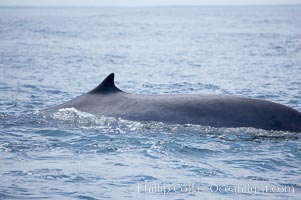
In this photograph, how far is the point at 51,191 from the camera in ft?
24.3

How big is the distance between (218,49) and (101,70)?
1156cm

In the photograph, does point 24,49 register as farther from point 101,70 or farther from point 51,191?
point 51,191

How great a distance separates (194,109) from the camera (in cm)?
1053

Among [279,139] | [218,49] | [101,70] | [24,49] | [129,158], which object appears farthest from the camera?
[218,49]

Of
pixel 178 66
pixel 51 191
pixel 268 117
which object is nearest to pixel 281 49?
pixel 178 66

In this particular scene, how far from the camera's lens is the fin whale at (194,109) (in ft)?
33.2

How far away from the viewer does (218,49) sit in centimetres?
3372

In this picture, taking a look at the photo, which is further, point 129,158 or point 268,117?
point 268,117

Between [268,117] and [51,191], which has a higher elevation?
[268,117]

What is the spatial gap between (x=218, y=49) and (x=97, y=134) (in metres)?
24.0

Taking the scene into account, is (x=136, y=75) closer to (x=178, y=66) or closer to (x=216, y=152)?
(x=178, y=66)

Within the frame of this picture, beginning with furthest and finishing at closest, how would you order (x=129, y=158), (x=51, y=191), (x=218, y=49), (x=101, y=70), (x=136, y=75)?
1. (x=218, y=49)
2. (x=101, y=70)
3. (x=136, y=75)
4. (x=129, y=158)
5. (x=51, y=191)

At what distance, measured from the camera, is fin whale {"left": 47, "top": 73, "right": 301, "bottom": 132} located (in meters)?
10.1

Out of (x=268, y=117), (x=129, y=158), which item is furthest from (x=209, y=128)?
(x=129, y=158)
